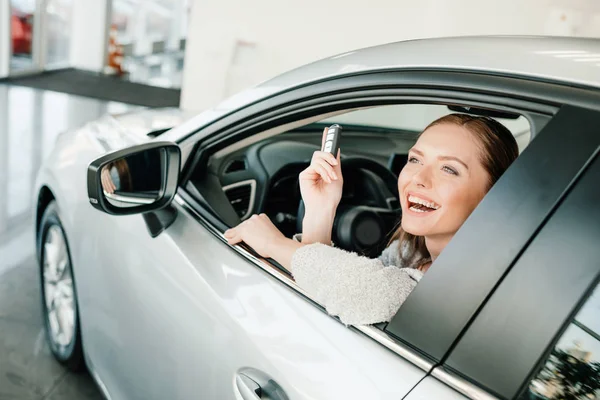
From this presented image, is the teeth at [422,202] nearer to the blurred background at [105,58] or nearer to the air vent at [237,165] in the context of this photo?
the blurred background at [105,58]

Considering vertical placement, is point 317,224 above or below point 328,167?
below

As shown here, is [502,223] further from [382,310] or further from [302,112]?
[302,112]

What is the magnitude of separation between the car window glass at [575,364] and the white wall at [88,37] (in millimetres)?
12451

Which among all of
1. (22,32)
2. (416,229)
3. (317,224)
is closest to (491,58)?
(416,229)

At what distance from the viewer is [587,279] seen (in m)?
0.81

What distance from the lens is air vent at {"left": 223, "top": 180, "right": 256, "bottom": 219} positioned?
1.86 m

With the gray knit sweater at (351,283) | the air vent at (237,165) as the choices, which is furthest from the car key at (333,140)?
the air vent at (237,165)

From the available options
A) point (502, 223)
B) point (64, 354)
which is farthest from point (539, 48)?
point (64, 354)

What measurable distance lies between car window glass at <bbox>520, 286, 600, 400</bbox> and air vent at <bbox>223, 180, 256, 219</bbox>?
1130mm

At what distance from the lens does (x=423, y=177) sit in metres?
1.19

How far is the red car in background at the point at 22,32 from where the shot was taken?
Answer: 10.1m

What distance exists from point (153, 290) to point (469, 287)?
799 mm

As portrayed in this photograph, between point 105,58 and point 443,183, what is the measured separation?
40.3ft

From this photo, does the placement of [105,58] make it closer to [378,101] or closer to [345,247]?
[345,247]
